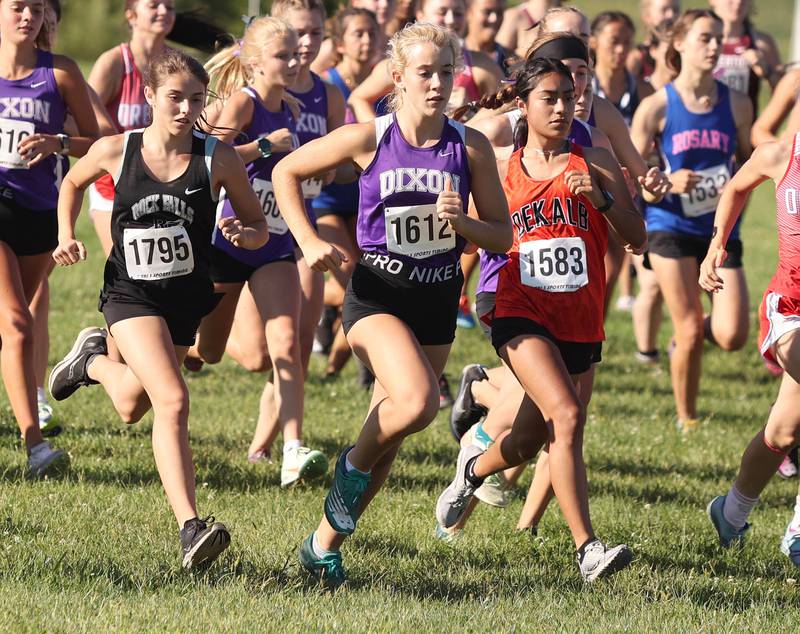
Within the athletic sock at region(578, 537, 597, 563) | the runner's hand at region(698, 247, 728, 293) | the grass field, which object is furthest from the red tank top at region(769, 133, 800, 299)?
the athletic sock at region(578, 537, 597, 563)

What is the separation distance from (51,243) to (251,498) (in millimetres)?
1583

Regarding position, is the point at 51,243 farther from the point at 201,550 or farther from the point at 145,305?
the point at 201,550

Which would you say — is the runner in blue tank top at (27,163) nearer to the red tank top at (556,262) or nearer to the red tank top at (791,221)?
the red tank top at (556,262)

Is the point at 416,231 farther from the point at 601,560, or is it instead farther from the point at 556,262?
the point at 601,560

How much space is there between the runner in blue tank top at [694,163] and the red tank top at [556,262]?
2.73 meters

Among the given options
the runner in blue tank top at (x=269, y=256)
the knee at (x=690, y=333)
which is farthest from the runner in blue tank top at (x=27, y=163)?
the knee at (x=690, y=333)

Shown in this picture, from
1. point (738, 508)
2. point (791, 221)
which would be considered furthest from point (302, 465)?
point (791, 221)

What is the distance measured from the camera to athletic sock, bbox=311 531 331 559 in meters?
5.00

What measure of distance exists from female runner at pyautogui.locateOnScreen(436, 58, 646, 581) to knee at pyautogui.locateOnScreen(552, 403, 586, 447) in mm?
70

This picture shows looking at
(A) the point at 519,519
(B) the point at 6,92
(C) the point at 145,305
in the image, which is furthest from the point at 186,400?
(B) the point at 6,92

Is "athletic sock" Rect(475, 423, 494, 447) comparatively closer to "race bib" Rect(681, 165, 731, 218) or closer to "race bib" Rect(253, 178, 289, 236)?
"race bib" Rect(253, 178, 289, 236)

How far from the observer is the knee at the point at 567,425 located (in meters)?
5.04

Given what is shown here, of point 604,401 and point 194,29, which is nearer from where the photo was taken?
point 194,29

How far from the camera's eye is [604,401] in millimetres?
9086
